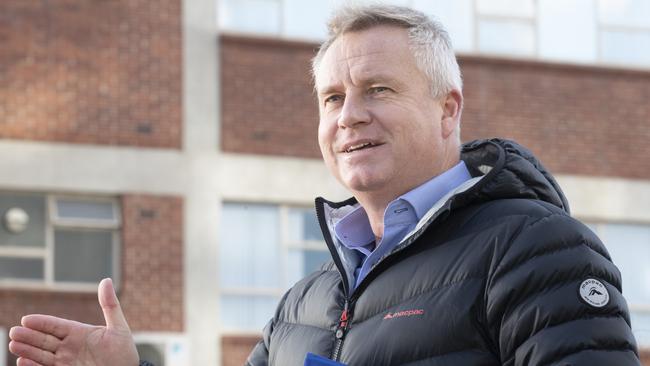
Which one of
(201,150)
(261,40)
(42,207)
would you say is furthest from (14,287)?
(261,40)

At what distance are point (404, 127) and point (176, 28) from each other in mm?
14218

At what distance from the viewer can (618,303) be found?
3.70 meters

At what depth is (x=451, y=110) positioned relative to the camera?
435 centimetres

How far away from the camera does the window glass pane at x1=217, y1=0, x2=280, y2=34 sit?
18.5 meters

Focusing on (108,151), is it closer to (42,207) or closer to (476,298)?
(42,207)

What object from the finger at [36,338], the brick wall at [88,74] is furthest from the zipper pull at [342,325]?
the brick wall at [88,74]

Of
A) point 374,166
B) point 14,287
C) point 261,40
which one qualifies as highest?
point 261,40

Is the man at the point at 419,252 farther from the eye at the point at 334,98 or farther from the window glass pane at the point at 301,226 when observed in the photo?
the window glass pane at the point at 301,226

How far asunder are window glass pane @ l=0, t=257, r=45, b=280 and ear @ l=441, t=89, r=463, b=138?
43.7 ft

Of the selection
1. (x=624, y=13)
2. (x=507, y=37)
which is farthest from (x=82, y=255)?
(x=624, y=13)

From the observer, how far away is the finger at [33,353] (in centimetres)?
433

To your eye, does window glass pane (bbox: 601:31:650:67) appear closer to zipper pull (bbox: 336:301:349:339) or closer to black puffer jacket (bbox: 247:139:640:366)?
black puffer jacket (bbox: 247:139:640:366)

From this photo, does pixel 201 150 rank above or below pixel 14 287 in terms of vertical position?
above

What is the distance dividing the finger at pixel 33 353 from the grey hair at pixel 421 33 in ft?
3.68
